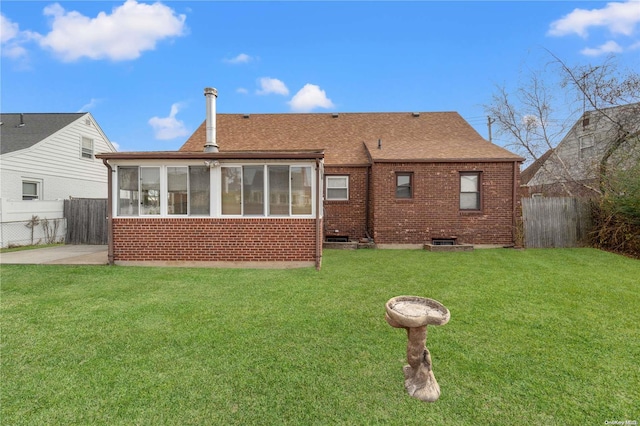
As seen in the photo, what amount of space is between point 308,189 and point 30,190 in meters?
12.3

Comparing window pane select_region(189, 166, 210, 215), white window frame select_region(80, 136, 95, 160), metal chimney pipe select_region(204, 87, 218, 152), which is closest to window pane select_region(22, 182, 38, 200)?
white window frame select_region(80, 136, 95, 160)

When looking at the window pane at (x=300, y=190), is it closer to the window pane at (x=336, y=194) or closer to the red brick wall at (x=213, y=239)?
the red brick wall at (x=213, y=239)

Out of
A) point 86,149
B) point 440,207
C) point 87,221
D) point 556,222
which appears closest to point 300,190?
point 440,207

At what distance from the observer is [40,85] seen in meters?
13.2

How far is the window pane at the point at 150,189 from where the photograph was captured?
23.7 feet

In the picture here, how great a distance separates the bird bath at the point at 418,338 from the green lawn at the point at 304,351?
0.39 ft

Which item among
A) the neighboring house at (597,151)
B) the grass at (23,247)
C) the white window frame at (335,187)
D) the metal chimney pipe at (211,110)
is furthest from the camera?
the white window frame at (335,187)

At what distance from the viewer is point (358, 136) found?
1306 cm

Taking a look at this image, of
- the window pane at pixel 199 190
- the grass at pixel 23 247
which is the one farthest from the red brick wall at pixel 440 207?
the grass at pixel 23 247

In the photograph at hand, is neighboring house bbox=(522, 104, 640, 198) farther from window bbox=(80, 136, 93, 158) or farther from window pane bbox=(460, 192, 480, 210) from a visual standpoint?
window bbox=(80, 136, 93, 158)

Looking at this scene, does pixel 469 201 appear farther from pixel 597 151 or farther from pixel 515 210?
pixel 597 151

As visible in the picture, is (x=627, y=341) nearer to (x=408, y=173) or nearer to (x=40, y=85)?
(x=408, y=173)

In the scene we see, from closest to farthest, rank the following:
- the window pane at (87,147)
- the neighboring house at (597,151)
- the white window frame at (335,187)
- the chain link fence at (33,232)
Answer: the chain link fence at (33,232) < the neighboring house at (597,151) < the white window frame at (335,187) < the window pane at (87,147)

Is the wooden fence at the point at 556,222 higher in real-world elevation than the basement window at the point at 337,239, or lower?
higher
